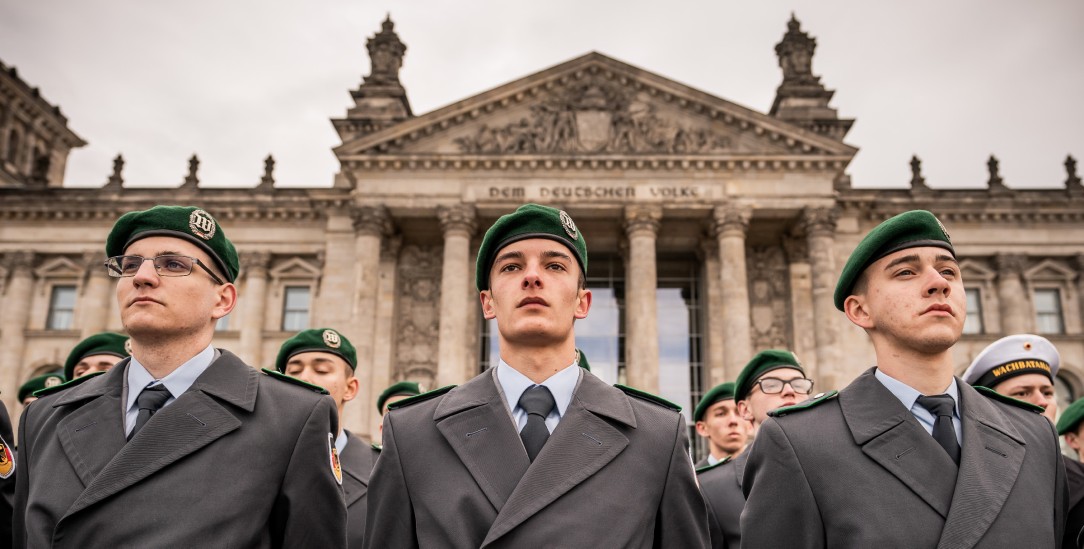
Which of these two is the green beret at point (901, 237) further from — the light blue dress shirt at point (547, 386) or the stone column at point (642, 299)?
the stone column at point (642, 299)

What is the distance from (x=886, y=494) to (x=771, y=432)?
47cm

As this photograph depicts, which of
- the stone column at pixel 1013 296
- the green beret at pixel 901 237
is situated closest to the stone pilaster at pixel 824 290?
the stone column at pixel 1013 296

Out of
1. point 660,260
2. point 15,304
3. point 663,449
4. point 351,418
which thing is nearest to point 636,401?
point 663,449

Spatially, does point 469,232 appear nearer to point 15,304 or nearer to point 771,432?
point 15,304

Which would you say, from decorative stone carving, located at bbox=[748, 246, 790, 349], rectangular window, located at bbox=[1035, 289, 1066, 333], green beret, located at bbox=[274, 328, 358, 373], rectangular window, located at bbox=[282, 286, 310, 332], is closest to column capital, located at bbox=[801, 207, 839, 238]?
decorative stone carving, located at bbox=[748, 246, 790, 349]

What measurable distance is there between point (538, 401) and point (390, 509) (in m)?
0.71

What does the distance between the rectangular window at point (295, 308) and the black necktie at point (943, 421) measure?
3219 cm

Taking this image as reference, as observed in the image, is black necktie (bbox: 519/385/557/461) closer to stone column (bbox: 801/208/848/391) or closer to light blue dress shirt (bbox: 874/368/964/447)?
light blue dress shirt (bbox: 874/368/964/447)

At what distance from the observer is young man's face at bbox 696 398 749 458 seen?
7762 mm

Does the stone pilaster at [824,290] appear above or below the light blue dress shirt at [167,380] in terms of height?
above

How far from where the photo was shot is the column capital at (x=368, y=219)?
29828 millimetres

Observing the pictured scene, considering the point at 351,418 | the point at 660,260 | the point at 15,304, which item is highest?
the point at 660,260

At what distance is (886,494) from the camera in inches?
115

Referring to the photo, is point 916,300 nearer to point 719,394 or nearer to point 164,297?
point 164,297
